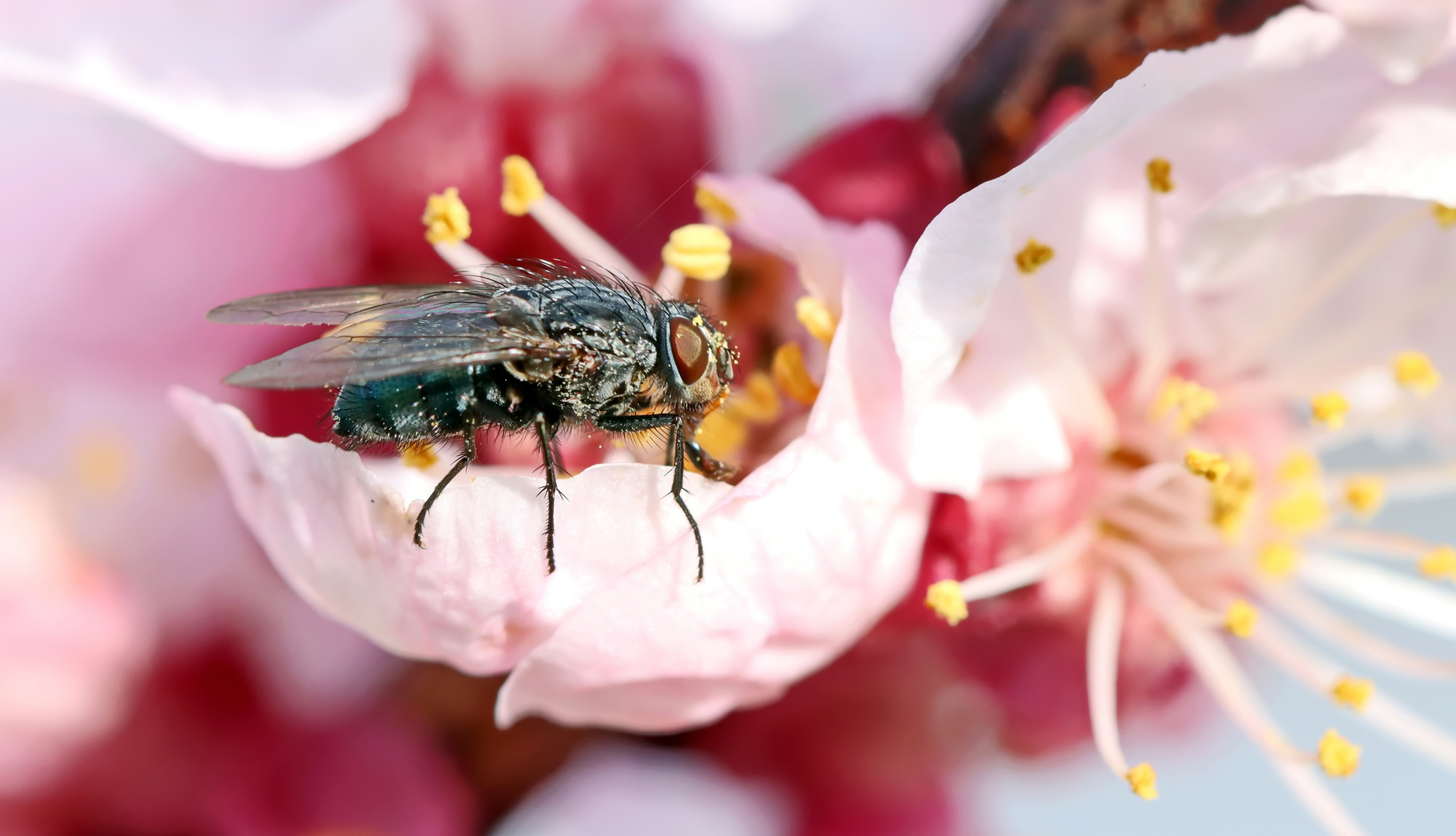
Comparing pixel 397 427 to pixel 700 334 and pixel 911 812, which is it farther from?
pixel 911 812

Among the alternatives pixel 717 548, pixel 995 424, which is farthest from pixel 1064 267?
pixel 717 548

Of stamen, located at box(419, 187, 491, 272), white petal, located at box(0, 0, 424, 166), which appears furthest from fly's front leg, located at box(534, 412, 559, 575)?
white petal, located at box(0, 0, 424, 166)

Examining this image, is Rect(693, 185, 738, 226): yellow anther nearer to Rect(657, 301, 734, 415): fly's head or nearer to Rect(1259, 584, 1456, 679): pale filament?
Rect(657, 301, 734, 415): fly's head

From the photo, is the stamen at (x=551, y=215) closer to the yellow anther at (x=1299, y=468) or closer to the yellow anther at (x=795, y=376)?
the yellow anther at (x=795, y=376)

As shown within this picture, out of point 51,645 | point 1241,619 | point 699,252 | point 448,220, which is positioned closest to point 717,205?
point 699,252

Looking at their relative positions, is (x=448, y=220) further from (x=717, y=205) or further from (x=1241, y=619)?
(x=1241, y=619)
